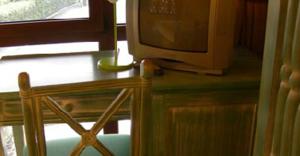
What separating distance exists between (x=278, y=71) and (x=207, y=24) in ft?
1.55

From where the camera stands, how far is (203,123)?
59.7 inches

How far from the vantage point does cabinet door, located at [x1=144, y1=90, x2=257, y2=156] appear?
1.48 m

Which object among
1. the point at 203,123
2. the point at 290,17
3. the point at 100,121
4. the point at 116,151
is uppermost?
the point at 290,17

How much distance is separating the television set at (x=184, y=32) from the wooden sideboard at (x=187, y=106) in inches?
2.3

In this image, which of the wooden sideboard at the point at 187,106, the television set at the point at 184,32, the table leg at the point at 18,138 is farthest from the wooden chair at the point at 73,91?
the table leg at the point at 18,138

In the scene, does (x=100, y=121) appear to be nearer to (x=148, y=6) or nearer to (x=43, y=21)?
(x=148, y=6)

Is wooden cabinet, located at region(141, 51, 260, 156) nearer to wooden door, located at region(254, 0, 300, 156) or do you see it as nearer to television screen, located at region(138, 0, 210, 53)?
television screen, located at region(138, 0, 210, 53)

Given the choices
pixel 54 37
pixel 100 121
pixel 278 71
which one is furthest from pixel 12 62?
pixel 278 71

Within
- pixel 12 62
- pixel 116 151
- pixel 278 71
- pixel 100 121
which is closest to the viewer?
pixel 278 71

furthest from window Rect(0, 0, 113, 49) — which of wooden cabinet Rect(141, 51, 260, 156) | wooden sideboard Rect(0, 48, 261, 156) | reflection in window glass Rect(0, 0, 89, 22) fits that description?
wooden cabinet Rect(141, 51, 260, 156)

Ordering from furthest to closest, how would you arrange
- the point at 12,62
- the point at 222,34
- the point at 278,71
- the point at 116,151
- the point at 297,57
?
1. the point at 12,62
2. the point at 116,151
3. the point at 222,34
4. the point at 278,71
5. the point at 297,57

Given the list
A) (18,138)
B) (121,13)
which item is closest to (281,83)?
(121,13)

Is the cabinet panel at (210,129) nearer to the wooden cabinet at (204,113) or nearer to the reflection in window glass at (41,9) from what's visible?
the wooden cabinet at (204,113)

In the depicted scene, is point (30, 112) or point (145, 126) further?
point (145, 126)
